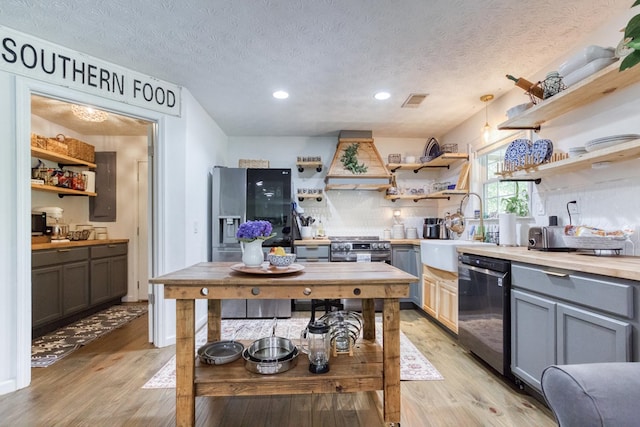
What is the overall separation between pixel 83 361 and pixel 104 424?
113 cm

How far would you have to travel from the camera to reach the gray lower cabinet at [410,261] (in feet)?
13.2

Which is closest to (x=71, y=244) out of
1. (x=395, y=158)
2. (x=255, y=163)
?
(x=255, y=163)

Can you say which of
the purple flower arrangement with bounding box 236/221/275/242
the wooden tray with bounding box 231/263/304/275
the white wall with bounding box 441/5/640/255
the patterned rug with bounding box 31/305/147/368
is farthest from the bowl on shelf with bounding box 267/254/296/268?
the patterned rug with bounding box 31/305/147/368

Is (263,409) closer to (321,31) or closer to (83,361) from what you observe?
(83,361)

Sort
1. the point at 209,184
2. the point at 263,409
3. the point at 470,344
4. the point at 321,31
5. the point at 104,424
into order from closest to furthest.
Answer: the point at 104,424 → the point at 263,409 → the point at 321,31 → the point at 470,344 → the point at 209,184

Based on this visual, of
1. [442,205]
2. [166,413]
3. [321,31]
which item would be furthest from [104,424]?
[442,205]

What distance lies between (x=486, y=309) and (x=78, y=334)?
3913mm

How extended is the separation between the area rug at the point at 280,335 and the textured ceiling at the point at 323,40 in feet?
7.56

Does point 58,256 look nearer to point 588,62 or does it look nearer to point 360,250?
point 360,250

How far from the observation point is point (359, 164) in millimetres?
4434

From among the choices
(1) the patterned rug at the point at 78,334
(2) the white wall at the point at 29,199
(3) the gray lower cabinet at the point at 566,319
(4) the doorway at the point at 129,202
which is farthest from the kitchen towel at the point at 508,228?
(4) the doorway at the point at 129,202

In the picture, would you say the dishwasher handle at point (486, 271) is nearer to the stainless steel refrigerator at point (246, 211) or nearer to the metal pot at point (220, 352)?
the metal pot at point (220, 352)

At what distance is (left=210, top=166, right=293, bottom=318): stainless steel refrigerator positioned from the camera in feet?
12.4

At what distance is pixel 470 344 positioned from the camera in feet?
8.50
